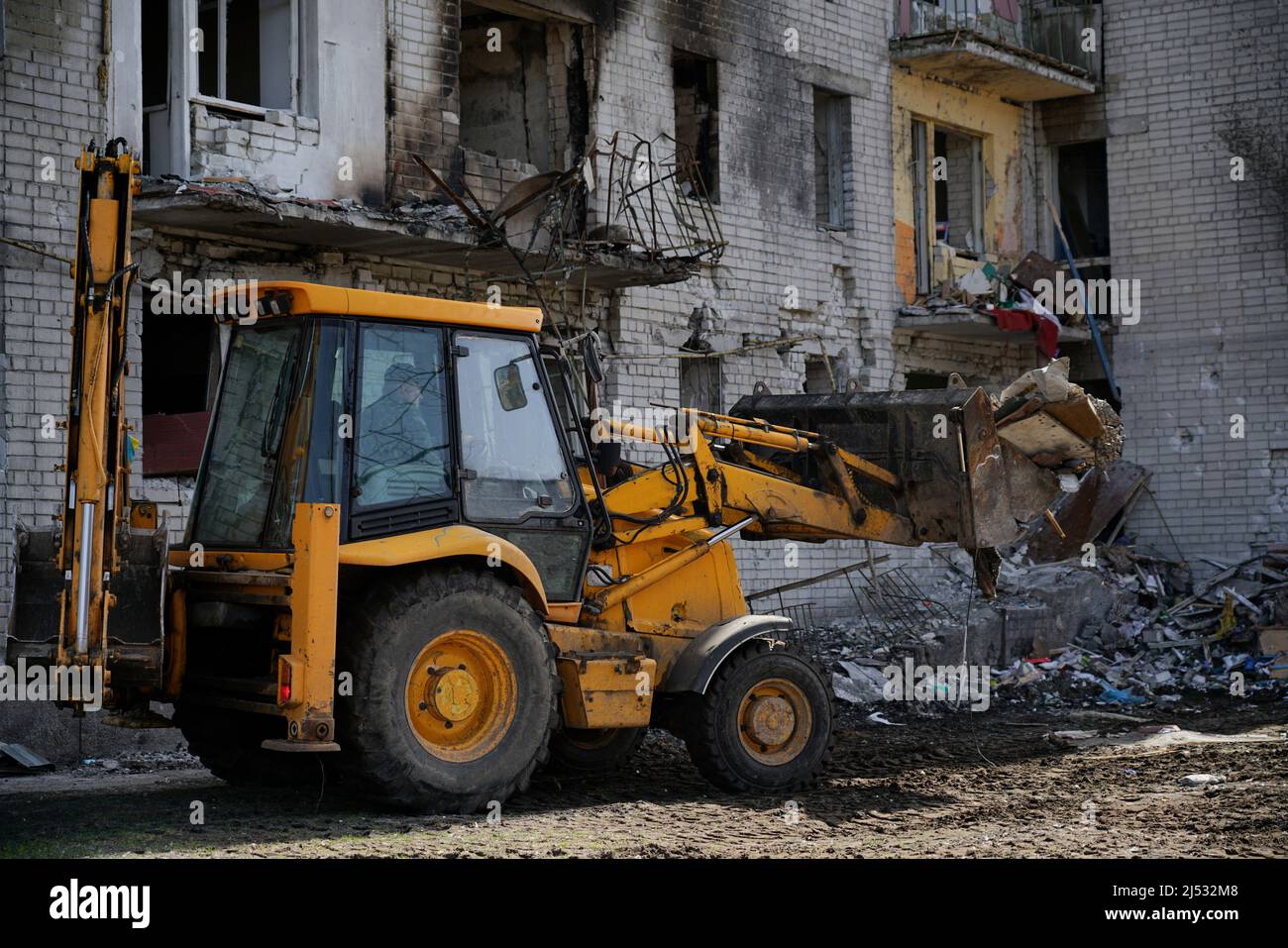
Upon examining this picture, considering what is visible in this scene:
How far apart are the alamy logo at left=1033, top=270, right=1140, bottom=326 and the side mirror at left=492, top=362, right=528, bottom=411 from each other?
1246cm

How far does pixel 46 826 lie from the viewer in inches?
283

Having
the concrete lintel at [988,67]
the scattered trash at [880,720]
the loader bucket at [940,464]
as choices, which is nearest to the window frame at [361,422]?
the loader bucket at [940,464]

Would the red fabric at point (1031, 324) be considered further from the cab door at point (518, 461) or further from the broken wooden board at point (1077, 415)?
the cab door at point (518, 461)

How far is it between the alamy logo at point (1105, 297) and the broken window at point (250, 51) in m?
10.3

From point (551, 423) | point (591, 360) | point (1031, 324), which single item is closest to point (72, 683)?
point (551, 423)

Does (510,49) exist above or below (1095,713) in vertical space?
above

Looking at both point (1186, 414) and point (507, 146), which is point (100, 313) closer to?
point (507, 146)

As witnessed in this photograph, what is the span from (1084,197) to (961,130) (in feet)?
8.03

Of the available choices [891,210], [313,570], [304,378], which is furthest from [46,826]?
[891,210]

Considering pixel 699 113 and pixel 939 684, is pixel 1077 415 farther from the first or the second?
pixel 699 113

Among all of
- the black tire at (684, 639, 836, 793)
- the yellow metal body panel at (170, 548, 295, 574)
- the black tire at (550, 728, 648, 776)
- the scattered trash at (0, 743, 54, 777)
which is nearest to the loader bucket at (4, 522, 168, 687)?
the yellow metal body panel at (170, 548, 295, 574)

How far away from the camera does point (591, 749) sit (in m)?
9.09

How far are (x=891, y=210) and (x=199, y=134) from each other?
8645mm

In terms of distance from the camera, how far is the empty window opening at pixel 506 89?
14.5 metres
